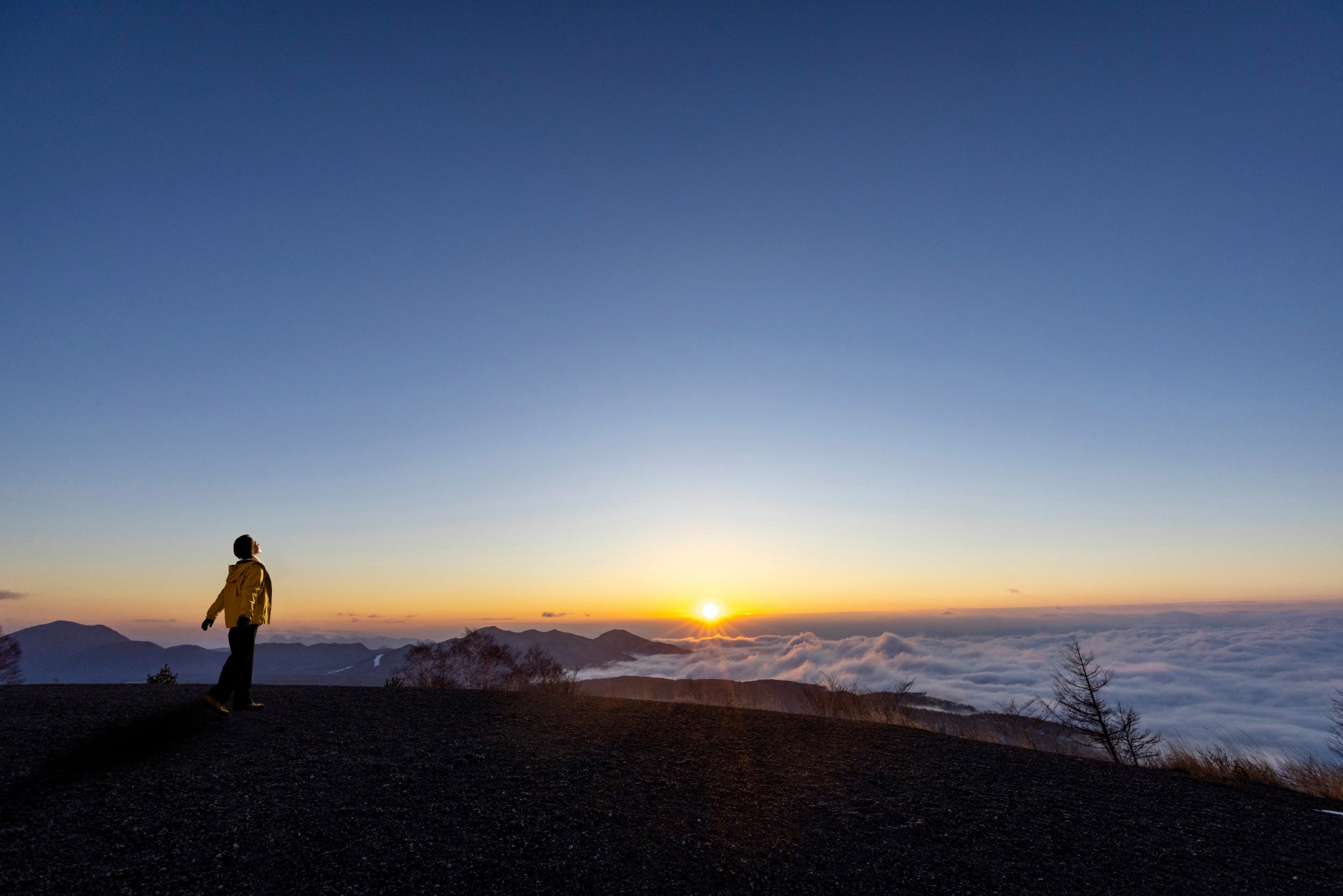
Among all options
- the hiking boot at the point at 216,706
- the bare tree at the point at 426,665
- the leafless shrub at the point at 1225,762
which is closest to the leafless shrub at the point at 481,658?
the bare tree at the point at 426,665

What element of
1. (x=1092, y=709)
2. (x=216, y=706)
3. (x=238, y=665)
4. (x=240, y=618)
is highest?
(x=240, y=618)

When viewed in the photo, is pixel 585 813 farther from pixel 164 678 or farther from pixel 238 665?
pixel 164 678

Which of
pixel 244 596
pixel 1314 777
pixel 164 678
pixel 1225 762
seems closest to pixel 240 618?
pixel 244 596

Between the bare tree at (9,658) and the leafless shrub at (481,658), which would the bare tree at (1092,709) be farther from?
the bare tree at (9,658)

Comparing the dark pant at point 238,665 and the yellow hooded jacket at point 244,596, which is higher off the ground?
the yellow hooded jacket at point 244,596

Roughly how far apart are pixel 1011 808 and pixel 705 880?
3.63 metres

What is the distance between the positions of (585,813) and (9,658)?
3840 cm

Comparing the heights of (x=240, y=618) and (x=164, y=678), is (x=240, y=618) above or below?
above

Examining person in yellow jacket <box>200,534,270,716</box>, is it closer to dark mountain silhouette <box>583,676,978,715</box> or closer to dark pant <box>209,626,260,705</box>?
dark pant <box>209,626,260,705</box>

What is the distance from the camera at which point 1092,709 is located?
21.9m

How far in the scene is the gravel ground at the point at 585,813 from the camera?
3895 millimetres

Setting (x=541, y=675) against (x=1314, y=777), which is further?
(x=541, y=675)

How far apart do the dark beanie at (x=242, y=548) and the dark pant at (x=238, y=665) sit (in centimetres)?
102

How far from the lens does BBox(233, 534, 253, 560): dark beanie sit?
7992 millimetres
